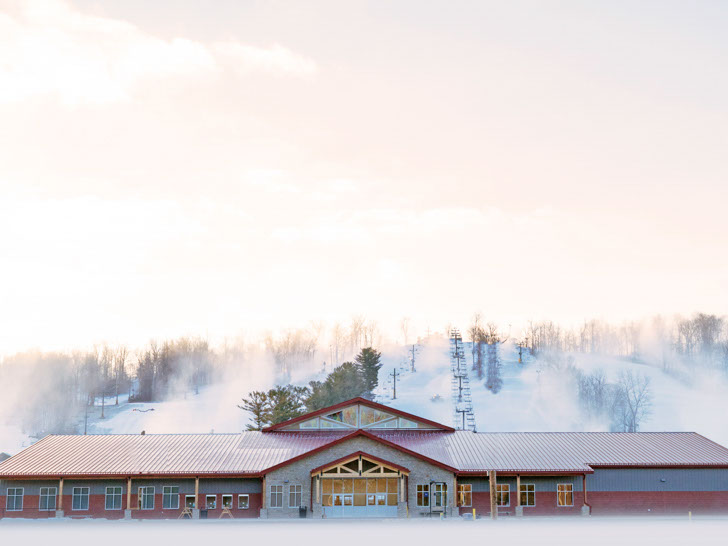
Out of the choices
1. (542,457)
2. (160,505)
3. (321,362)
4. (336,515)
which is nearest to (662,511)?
(542,457)

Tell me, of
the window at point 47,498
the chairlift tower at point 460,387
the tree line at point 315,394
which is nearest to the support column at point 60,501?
the window at point 47,498

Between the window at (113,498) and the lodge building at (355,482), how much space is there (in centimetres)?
8

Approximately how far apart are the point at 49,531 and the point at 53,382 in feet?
452

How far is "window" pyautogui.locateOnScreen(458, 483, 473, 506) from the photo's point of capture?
49906mm

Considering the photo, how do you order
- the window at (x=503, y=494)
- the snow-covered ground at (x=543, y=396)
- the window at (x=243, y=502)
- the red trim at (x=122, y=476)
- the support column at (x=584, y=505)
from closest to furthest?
1. the red trim at (x=122, y=476)
2. the window at (x=243, y=502)
3. the support column at (x=584, y=505)
4. the window at (x=503, y=494)
5. the snow-covered ground at (x=543, y=396)

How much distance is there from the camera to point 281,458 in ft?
167

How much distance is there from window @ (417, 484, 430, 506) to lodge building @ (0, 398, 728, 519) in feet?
0.20

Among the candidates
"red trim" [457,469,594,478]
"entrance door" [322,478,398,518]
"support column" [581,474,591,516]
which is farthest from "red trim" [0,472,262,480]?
"support column" [581,474,591,516]

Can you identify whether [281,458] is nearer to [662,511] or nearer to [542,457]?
[542,457]

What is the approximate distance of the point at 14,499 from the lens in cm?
4962

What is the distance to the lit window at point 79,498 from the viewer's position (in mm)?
49312

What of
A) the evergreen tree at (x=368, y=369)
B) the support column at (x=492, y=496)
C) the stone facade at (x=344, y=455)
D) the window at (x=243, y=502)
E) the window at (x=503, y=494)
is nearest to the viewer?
the support column at (x=492, y=496)

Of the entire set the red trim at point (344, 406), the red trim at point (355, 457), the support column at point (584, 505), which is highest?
the red trim at point (344, 406)

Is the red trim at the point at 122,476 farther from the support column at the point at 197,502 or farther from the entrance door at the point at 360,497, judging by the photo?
the entrance door at the point at 360,497
